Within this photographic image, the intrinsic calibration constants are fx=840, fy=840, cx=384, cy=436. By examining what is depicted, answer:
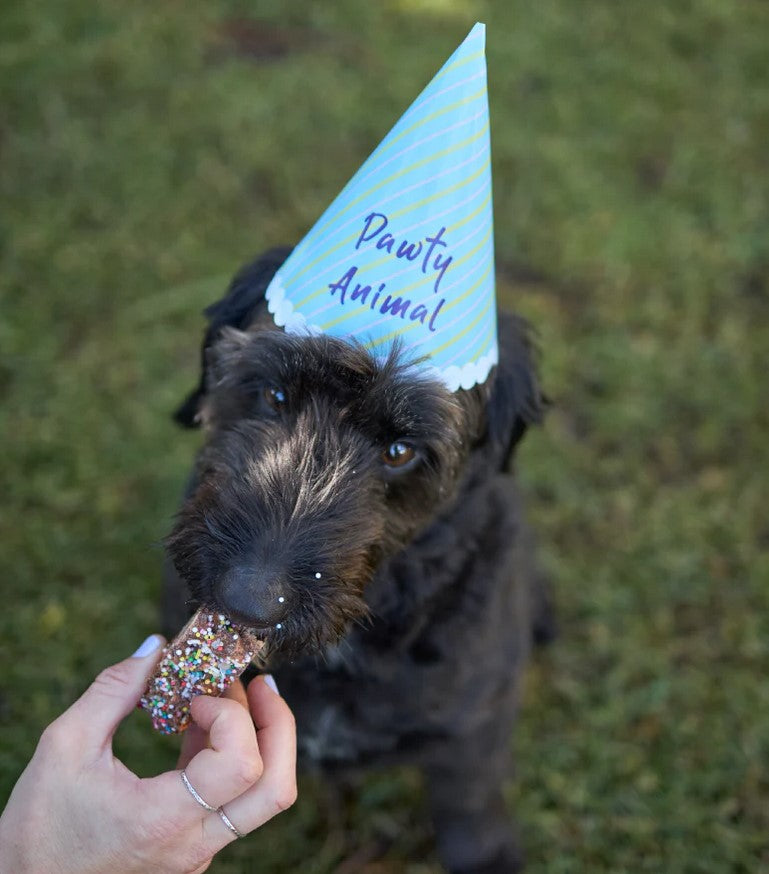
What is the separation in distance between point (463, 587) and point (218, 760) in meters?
1.11

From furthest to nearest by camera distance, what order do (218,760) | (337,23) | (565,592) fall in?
(337,23) → (565,592) → (218,760)

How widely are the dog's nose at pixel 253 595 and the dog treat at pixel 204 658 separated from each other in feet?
0.28

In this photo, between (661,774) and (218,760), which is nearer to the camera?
(218,760)

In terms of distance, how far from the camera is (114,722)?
189 cm

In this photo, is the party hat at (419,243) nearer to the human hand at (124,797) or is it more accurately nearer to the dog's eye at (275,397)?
the dog's eye at (275,397)

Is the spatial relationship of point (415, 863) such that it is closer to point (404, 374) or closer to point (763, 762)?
point (763, 762)

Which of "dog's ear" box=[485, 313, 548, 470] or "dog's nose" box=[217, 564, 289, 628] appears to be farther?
"dog's ear" box=[485, 313, 548, 470]

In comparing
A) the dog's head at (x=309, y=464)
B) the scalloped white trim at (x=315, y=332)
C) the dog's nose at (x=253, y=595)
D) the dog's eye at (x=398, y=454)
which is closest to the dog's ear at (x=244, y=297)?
the dog's head at (x=309, y=464)

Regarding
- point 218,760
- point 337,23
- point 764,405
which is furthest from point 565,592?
point 337,23

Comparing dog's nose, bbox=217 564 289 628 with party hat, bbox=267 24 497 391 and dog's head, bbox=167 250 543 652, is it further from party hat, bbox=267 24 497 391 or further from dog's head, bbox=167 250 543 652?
party hat, bbox=267 24 497 391

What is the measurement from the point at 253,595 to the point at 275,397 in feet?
2.10

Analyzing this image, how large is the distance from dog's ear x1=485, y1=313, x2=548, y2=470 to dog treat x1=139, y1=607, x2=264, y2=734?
100cm

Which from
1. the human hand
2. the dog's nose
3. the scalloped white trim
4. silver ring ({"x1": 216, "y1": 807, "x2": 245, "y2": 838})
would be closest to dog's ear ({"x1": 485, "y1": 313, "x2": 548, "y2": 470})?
the scalloped white trim

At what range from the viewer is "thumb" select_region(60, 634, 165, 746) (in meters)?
1.85
